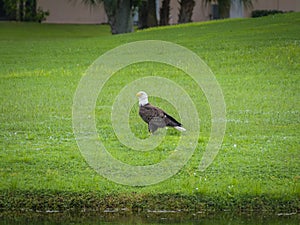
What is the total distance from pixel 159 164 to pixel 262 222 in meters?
1.87

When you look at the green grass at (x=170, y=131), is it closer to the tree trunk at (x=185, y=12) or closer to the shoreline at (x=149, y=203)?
the shoreline at (x=149, y=203)

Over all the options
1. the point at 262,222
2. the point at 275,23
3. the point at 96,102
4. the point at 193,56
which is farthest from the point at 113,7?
the point at 262,222

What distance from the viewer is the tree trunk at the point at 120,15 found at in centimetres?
2906

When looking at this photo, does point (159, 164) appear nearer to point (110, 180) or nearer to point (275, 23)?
point (110, 180)

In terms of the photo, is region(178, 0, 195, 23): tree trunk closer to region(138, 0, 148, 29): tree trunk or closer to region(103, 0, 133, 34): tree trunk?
region(138, 0, 148, 29): tree trunk

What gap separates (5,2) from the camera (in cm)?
3844

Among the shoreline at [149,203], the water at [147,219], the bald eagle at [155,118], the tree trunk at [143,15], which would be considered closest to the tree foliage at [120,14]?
the tree trunk at [143,15]

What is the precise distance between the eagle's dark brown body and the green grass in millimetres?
246

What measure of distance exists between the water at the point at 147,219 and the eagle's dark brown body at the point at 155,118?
249 cm

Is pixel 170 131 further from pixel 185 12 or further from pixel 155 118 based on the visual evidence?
pixel 185 12

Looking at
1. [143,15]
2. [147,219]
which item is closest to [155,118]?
[147,219]

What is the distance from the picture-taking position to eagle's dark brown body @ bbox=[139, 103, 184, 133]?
12.0 m

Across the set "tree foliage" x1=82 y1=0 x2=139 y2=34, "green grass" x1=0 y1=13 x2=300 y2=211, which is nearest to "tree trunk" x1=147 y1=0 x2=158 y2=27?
"tree foliage" x1=82 y1=0 x2=139 y2=34

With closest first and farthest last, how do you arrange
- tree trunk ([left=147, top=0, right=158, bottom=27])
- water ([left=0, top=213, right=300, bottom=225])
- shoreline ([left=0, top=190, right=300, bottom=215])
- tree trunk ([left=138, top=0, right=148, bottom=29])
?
water ([left=0, top=213, right=300, bottom=225]) → shoreline ([left=0, top=190, right=300, bottom=215]) → tree trunk ([left=147, top=0, right=158, bottom=27]) → tree trunk ([left=138, top=0, right=148, bottom=29])
